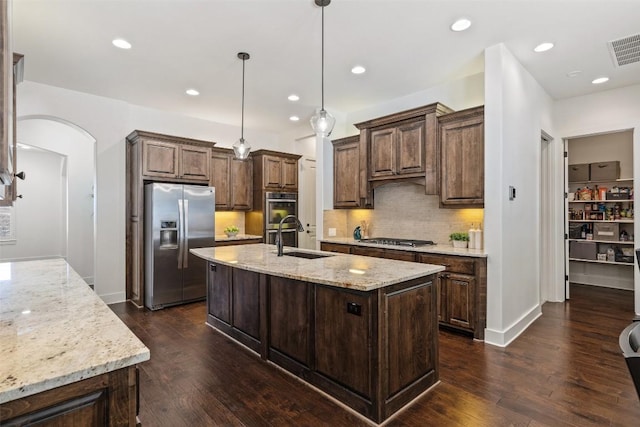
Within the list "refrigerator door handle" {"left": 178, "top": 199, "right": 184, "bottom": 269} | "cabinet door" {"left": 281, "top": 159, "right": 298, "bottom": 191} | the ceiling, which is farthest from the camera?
"cabinet door" {"left": 281, "top": 159, "right": 298, "bottom": 191}

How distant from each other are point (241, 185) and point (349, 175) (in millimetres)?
2145

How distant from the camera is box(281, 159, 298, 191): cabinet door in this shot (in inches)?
249

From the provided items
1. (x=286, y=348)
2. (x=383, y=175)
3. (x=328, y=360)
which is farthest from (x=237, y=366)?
(x=383, y=175)

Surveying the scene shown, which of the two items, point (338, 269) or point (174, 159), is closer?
point (338, 269)

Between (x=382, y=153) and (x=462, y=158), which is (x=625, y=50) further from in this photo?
(x=382, y=153)

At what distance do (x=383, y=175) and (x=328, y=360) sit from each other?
112 inches

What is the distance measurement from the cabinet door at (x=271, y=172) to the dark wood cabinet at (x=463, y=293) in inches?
133

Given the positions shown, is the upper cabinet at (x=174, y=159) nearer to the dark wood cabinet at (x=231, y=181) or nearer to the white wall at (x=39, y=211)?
the dark wood cabinet at (x=231, y=181)

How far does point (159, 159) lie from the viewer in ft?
15.7

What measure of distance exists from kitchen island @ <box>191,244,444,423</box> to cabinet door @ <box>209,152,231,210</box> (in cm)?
293

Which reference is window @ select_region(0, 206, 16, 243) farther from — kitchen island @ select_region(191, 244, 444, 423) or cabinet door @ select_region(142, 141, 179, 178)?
kitchen island @ select_region(191, 244, 444, 423)

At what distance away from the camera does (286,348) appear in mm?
2707

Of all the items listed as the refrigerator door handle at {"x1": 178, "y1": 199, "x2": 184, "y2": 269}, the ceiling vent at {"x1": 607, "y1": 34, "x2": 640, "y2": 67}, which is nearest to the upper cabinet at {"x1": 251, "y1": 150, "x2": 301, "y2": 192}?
the refrigerator door handle at {"x1": 178, "y1": 199, "x2": 184, "y2": 269}

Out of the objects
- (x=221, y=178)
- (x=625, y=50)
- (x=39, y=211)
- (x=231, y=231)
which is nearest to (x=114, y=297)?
(x=231, y=231)
